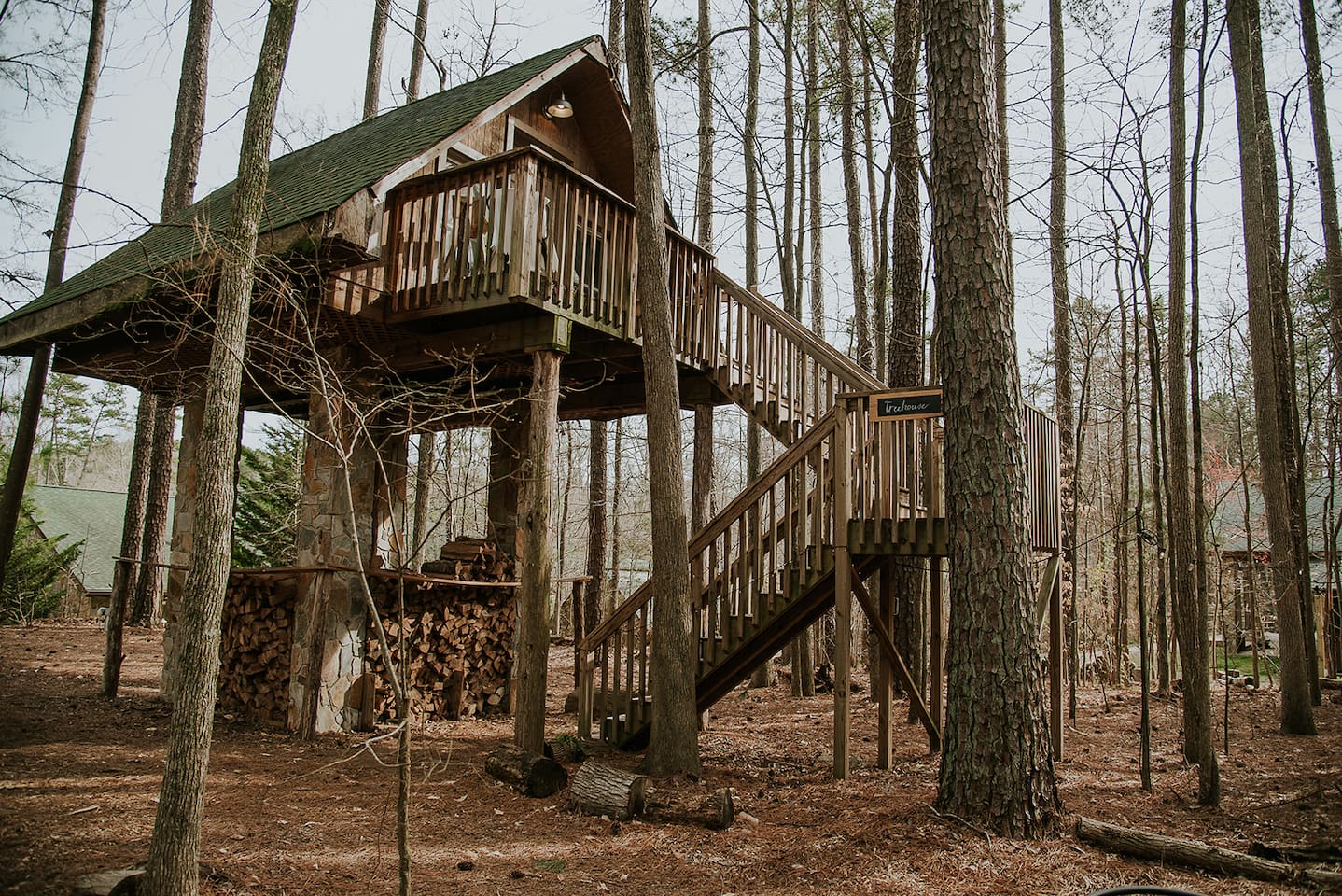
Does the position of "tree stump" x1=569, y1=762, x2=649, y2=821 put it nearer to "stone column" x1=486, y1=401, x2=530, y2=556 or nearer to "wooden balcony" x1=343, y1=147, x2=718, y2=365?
"wooden balcony" x1=343, y1=147, x2=718, y2=365

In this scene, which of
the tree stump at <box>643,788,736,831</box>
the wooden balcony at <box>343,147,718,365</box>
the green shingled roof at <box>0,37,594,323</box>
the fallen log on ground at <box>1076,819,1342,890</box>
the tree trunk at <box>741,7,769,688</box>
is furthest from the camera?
the tree trunk at <box>741,7,769,688</box>

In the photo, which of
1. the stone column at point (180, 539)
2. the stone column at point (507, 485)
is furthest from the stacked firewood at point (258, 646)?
the stone column at point (507, 485)

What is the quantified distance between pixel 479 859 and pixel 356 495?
5.56 metres

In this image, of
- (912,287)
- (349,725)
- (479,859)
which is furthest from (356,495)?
(912,287)

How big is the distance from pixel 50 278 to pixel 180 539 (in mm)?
6503

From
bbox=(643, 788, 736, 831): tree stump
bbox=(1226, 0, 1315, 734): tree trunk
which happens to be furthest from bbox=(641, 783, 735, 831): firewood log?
bbox=(1226, 0, 1315, 734): tree trunk

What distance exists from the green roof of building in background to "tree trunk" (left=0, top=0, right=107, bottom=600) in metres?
10.9

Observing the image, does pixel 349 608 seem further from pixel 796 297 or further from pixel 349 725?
pixel 796 297

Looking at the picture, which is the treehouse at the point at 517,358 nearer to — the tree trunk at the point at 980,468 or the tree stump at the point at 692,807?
the tree trunk at the point at 980,468

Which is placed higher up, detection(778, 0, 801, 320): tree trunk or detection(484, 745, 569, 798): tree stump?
detection(778, 0, 801, 320): tree trunk

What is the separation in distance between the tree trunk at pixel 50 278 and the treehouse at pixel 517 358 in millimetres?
1618

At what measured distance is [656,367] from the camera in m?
7.53

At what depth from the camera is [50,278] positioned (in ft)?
46.8

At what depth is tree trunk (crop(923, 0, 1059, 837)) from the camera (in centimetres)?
564
